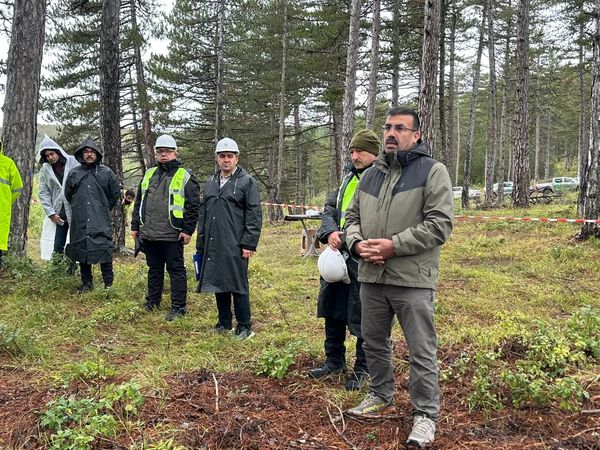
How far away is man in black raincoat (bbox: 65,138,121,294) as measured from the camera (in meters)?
6.11

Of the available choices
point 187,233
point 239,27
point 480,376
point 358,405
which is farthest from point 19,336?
point 239,27

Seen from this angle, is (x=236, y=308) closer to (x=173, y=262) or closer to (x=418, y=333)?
(x=173, y=262)

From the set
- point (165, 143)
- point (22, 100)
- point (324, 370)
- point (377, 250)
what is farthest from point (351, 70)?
point (377, 250)

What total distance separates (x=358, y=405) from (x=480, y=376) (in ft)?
3.09

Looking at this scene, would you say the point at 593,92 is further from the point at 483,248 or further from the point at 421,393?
the point at 421,393

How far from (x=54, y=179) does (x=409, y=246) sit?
5662 mm

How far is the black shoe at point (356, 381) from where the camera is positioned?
11.8ft

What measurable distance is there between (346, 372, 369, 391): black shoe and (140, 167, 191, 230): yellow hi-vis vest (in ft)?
9.28

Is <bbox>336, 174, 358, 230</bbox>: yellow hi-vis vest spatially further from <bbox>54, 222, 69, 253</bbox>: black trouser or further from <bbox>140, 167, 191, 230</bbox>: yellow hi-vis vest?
<bbox>54, 222, 69, 253</bbox>: black trouser

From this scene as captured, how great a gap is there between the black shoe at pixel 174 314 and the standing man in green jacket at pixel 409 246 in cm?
302

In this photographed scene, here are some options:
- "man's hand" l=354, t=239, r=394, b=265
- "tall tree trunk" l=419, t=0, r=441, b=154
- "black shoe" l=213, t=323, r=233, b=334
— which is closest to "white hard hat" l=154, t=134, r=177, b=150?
"black shoe" l=213, t=323, r=233, b=334

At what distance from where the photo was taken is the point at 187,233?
18.2ft

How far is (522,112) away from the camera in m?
17.0

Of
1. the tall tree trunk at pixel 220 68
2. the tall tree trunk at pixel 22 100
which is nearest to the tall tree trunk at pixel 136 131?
the tall tree trunk at pixel 220 68
